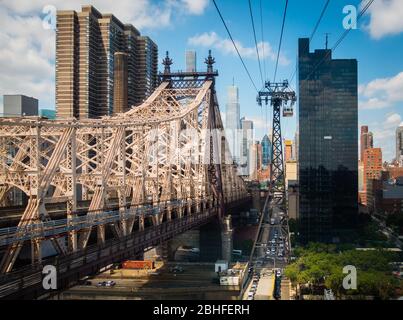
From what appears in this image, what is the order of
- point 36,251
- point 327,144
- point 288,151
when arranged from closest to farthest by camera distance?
point 36,251, point 327,144, point 288,151

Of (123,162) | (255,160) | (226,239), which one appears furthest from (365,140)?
(255,160)

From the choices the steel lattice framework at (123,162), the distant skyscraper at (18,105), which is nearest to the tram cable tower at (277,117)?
the steel lattice framework at (123,162)

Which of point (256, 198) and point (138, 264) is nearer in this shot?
point (138, 264)

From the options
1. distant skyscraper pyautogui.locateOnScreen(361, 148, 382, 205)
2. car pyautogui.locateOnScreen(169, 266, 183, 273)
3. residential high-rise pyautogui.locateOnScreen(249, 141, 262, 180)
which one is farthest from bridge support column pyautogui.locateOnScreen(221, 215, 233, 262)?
distant skyscraper pyautogui.locateOnScreen(361, 148, 382, 205)

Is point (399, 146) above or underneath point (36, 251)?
above

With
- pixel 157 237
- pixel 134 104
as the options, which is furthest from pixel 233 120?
pixel 134 104

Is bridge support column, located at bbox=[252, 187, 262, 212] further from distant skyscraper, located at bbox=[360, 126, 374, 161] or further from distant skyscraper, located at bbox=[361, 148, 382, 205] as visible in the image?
distant skyscraper, located at bbox=[360, 126, 374, 161]

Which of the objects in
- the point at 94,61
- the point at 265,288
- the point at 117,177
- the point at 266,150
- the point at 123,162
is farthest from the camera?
the point at 94,61

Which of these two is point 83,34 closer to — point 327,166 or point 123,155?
point 123,155

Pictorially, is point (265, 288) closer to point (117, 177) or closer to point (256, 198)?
point (117, 177)
